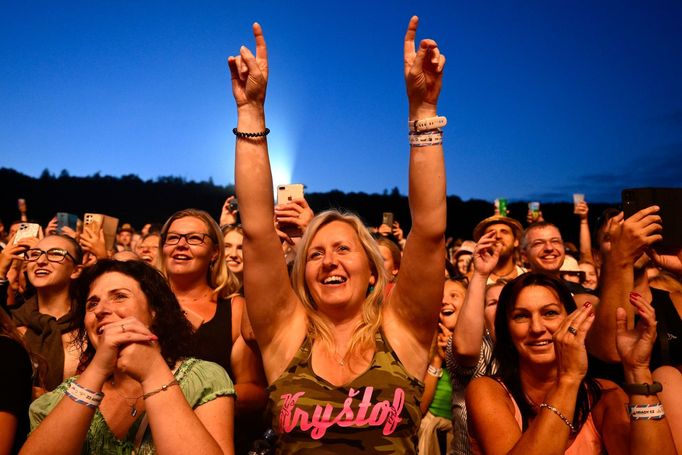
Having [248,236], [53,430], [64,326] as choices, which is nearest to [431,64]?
[248,236]

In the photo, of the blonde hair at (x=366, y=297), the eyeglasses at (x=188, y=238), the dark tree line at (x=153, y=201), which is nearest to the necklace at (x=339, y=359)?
the blonde hair at (x=366, y=297)

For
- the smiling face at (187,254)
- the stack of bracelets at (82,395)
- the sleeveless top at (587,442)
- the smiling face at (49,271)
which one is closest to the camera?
the stack of bracelets at (82,395)

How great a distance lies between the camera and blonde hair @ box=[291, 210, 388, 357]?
7.32ft

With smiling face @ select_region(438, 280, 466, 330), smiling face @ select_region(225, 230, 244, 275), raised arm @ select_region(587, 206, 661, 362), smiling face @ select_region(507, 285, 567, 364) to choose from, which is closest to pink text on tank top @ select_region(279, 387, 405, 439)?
smiling face @ select_region(507, 285, 567, 364)

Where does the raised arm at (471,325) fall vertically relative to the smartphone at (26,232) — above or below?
below

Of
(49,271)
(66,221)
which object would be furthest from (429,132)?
(66,221)

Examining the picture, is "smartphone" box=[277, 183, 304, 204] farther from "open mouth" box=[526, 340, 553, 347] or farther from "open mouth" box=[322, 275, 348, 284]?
"open mouth" box=[526, 340, 553, 347]

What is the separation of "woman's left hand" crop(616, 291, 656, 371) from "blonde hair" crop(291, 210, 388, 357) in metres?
1.03

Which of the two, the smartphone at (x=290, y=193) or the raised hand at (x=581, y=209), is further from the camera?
the raised hand at (x=581, y=209)

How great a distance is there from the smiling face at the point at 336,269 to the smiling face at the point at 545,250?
235cm

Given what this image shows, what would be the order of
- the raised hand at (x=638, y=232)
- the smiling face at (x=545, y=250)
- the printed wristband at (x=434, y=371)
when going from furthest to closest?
the smiling face at (x=545, y=250), the printed wristband at (x=434, y=371), the raised hand at (x=638, y=232)

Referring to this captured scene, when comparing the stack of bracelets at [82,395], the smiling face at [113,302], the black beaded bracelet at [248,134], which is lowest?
the stack of bracelets at [82,395]

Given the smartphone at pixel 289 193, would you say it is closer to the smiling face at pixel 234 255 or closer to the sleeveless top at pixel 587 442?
the sleeveless top at pixel 587 442

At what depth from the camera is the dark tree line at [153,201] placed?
15.5 m
